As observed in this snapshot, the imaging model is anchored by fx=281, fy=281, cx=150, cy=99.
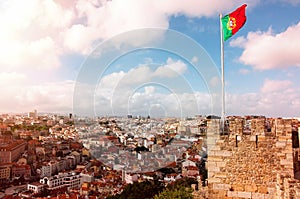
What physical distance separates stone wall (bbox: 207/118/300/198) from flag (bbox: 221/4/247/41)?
282cm

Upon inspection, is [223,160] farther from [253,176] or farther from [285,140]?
[285,140]

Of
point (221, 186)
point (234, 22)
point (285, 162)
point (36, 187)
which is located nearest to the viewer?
point (285, 162)

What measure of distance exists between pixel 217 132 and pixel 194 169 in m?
34.7

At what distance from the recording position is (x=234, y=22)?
24.4 feet

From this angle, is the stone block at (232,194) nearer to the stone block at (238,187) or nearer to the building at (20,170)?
the stone block at (238,187)

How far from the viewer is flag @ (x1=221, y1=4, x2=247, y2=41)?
7.43m

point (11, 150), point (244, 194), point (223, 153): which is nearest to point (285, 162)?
point (244, 194)

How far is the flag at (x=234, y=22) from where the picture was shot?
293 inches

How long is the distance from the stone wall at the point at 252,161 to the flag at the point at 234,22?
2.82m

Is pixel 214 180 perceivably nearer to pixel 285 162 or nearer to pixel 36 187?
pixel 285 162

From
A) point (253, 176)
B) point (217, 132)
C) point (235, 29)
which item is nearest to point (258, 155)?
point (253, 176)

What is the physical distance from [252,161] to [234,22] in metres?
3.82

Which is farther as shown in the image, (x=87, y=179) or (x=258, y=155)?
(x=87, y=179)

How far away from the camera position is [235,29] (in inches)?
293
